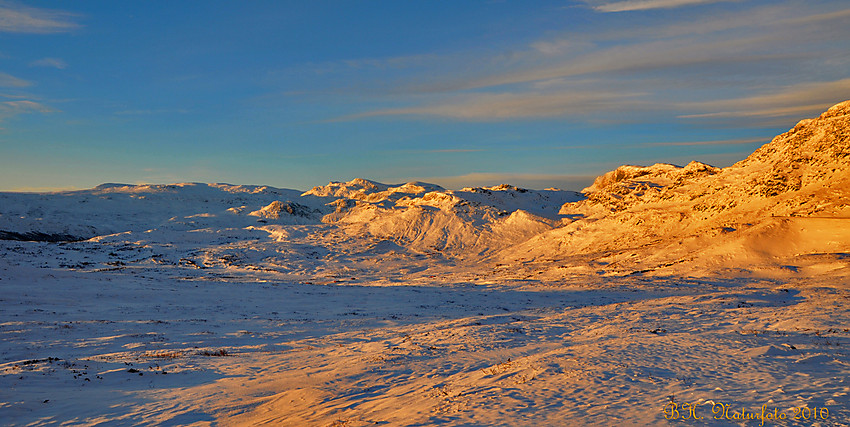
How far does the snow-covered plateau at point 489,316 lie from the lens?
9.70 m

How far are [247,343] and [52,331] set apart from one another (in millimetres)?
7993

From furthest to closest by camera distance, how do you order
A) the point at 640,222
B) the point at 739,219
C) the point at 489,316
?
the point at 640,222 < the point at 739,219 < the point at 489,316

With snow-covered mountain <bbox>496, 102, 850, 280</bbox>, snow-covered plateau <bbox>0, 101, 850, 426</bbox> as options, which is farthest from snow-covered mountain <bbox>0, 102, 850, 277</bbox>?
snow-covered plateau <bbox>0, 101, 850, 426</bbox>

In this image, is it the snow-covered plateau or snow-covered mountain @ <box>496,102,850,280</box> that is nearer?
the snow-covered plateau

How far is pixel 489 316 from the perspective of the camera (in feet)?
73.7

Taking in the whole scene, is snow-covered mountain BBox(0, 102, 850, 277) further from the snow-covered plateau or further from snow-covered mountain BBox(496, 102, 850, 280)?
the snow-covered plateau

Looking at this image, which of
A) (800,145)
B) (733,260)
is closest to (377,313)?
(733,260)

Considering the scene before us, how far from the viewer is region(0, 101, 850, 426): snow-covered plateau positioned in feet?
31.8

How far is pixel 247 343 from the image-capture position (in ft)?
58.8

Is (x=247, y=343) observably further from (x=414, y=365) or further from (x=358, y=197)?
(x=358, y=197)

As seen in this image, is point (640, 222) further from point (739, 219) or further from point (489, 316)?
point (489, 316)

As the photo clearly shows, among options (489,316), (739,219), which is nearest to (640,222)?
(739,219)

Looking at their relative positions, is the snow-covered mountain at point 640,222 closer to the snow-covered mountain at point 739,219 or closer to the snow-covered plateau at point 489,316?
the snow-covered mountain at point 739,219

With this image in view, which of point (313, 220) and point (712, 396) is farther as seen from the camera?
point (313, 220)
